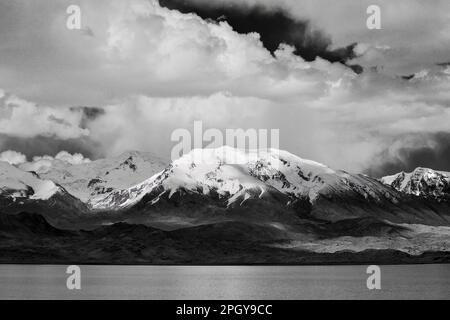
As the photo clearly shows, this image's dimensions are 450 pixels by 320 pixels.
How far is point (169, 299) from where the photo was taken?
171375mm
